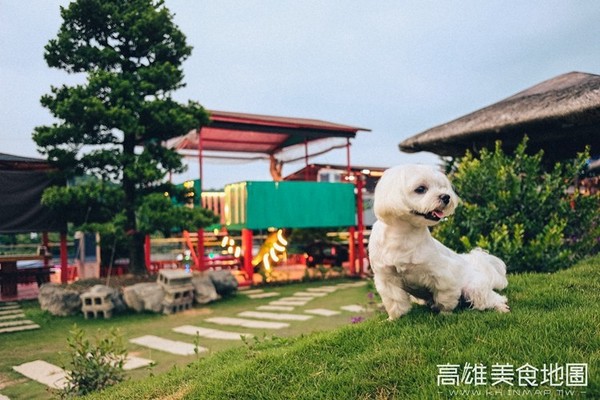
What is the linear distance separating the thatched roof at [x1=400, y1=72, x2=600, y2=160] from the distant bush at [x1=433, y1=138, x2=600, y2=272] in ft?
2.23

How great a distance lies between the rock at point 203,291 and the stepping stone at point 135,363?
385 centimetres

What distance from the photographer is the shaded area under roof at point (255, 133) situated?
1235 centimetres

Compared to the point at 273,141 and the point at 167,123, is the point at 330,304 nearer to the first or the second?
the point at 167,123

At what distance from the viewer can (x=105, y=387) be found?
13.8ft

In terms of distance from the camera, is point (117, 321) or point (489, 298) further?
point (117, 321)

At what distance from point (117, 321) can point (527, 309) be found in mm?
7067

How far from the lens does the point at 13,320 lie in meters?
8.15

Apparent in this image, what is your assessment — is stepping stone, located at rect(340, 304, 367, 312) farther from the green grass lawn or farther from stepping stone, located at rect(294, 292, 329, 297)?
stepping stone, located at rect(294, 292, 329, 297)

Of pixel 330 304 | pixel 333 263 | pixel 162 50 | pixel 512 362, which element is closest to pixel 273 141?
pixel 333 263

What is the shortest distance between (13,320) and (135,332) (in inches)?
104

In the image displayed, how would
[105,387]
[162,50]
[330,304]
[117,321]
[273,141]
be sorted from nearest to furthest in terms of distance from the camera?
1. [105,387]
2. [117,321]
3. [330,304]
4. [162,50]
5. [273,141]

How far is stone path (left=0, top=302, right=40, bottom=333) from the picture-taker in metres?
7.53

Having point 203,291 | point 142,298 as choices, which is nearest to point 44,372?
point 142,298

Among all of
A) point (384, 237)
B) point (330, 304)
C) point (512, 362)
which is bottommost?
point (330, 304)
